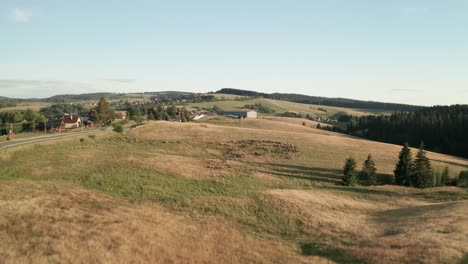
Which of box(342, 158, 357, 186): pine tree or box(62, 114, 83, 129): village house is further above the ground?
box(62, 114, 83, 129): village house

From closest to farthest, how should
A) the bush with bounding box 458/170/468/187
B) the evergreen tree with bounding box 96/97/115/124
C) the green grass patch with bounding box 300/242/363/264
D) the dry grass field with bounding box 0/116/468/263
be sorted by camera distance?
the dry grass field with bounding box 0/116/468/263 < the green grass patch with bounding box 300/242/363/264 < the bush with bounding box 458/170/468/187 < the evergreen tree with bounding box 96/97/115/124

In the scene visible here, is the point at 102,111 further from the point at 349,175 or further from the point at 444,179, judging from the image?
the point at 444,179

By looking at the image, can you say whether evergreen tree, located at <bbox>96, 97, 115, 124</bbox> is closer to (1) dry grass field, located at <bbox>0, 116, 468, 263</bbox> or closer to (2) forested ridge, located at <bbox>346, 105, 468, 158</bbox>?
(1) dry grass field, located at <bbox>0, 116, 468, 263</bbox>

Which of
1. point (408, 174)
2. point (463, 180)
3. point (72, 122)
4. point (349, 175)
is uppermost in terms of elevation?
point (72, 122)

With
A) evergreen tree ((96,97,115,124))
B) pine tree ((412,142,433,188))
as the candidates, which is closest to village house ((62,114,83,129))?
evergreen tree ((96,97,115,124))

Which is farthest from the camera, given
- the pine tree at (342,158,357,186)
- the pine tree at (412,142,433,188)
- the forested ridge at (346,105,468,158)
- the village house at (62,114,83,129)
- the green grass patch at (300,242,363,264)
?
the forested ridge at (346,105,468,158)

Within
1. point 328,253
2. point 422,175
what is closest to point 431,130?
point 422,175
